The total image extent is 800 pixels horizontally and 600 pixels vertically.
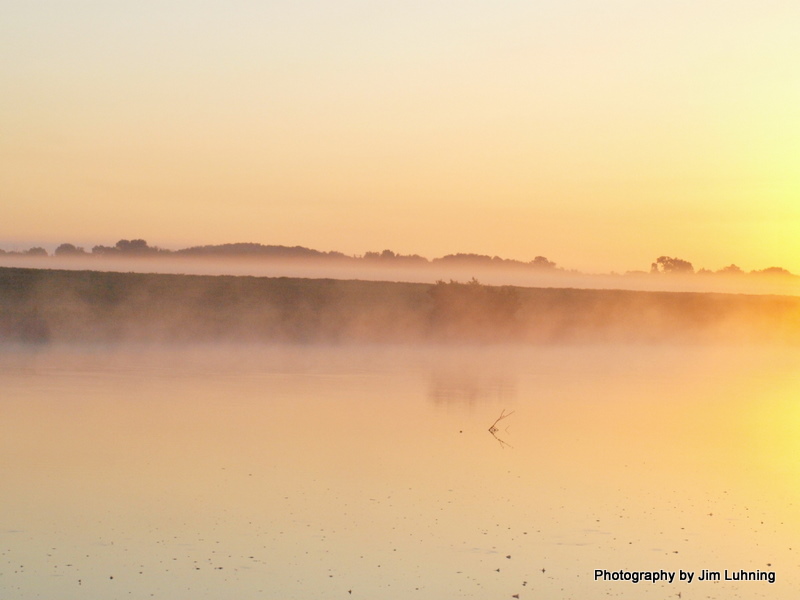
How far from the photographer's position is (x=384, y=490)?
12789 millimetres

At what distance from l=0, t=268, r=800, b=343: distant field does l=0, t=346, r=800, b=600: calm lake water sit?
20.8 m

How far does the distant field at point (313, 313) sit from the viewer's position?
4619cm

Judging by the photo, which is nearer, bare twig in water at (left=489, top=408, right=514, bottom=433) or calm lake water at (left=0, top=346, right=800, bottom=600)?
calm lake water at (left=0, top=346, right=800, bottom=600)

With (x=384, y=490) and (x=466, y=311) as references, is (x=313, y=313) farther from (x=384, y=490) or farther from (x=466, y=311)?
(x=384, y=490)

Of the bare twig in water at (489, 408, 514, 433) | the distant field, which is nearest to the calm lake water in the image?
the bare twig in water at (489, 408, 514, 433)

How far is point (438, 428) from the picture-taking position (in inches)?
745

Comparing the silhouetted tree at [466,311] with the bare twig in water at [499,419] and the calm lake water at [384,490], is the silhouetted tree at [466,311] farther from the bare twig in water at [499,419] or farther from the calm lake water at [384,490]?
the bare twig in water at [499,419]

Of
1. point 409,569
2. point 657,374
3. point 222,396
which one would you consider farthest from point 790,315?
point 409,569

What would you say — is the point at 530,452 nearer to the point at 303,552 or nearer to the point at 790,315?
the point at 303,552

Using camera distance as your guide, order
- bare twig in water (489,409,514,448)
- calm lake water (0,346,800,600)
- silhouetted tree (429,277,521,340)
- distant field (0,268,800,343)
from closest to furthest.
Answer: calm lake water (0,346,800,600), bare twig in water (489,409,514,448), distant field (0,268,800,343), silhouetted tree (429,277,521,340)

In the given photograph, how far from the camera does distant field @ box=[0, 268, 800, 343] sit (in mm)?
46188

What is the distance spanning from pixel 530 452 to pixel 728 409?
29.6ft

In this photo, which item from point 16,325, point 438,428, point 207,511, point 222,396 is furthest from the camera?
point 16,325

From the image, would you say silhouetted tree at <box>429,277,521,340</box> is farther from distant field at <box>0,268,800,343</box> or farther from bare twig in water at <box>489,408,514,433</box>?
bare twig in water at <box>489,408,514,433</box>
